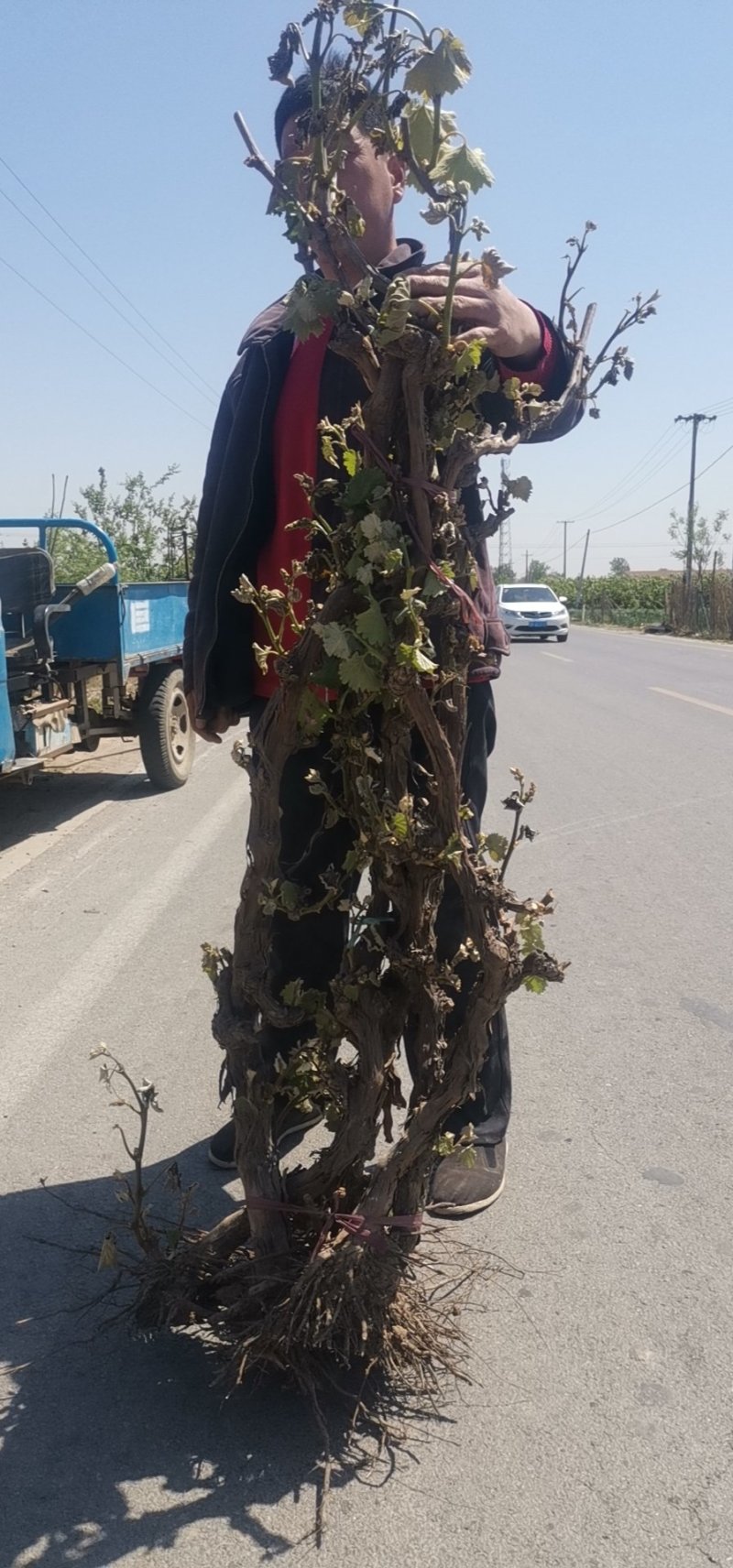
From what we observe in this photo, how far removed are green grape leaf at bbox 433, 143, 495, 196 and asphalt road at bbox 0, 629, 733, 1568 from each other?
1.93m

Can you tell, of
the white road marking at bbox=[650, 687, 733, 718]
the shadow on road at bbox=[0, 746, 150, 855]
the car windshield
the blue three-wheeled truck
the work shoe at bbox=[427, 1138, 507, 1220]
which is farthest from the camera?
the car windshield

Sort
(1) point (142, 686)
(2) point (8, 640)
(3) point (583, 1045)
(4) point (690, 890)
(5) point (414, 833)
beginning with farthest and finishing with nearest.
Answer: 1. (1) point (142, 686)
2. (2) point (8, 640)
3. (4) point (690, 890)
4. (3) point (583, 1045)
5. (5) point (414, 833)

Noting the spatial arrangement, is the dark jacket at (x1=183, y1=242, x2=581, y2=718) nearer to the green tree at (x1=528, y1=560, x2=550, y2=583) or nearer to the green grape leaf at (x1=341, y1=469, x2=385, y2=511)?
the green grape leaf at (x1=341, y1=469, x2=385, y2=511)

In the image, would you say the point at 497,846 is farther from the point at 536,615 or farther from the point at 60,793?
the point at 536,615

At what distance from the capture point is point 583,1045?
12.5 ft

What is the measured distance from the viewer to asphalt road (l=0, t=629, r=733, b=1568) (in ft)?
6.26

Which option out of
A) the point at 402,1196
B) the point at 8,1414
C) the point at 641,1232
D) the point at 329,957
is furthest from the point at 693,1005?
the point at 8,1414

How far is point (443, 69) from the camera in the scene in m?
1.70

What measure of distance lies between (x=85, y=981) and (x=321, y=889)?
80.8 inches

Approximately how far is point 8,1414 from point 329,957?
101 centimetres

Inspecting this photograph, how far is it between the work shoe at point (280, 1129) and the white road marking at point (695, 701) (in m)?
9.80

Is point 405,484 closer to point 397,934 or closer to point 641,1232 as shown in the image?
point 397,934

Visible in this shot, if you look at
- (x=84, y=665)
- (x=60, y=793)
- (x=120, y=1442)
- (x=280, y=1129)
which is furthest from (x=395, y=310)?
(x=60, y=793)

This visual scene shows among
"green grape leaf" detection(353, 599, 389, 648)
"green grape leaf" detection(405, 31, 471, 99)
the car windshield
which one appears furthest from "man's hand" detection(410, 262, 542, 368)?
the car windshield
